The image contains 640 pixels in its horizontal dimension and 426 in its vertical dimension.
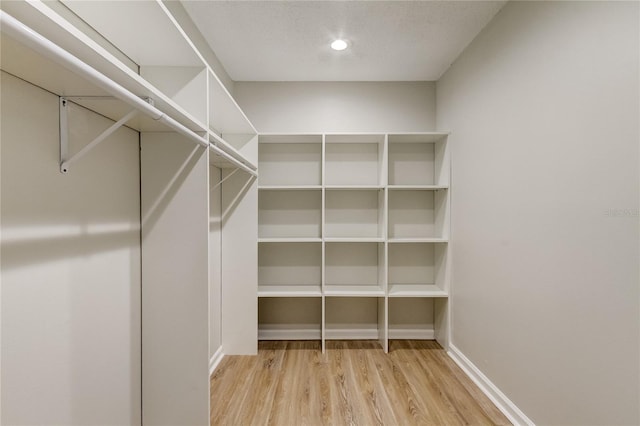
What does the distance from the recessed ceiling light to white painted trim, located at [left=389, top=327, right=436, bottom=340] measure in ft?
8.53

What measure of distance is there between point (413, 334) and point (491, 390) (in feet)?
3.23

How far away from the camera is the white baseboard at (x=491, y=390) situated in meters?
1.68

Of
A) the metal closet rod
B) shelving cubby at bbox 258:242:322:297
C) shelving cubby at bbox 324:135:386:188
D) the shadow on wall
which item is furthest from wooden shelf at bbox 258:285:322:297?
the metal closet rod

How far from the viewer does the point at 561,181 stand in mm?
1413

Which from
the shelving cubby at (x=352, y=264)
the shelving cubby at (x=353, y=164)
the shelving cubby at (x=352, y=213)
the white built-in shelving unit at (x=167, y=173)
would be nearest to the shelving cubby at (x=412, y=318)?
the shelving cubby at (x=352, y=264)

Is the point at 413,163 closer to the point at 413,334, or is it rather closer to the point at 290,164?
the point at 290,164

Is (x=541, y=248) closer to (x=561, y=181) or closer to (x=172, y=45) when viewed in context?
(x=561, y=181)

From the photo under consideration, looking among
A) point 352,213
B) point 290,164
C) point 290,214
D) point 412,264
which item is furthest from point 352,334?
point 290,164

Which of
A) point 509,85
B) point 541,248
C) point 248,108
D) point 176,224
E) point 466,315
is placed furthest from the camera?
point 248,108

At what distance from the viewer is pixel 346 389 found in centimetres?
202

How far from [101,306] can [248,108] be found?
2197 mm

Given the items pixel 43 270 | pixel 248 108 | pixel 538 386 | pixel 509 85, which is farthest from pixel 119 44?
pixel 538 386

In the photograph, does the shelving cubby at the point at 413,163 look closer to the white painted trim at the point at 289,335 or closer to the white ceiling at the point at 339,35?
the white ceiling at the point at 339,35

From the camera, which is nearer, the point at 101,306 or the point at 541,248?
the point at 101,306
